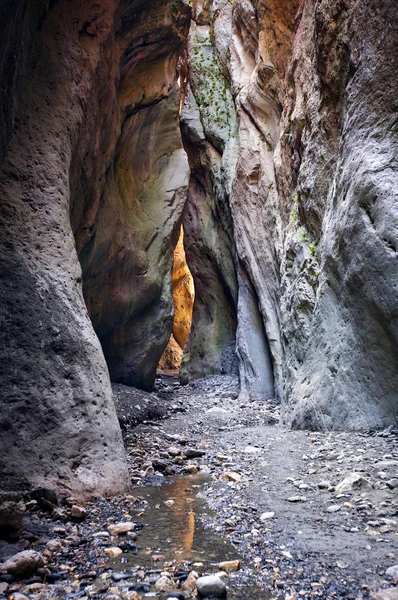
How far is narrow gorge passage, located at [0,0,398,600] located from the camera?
3.25 m

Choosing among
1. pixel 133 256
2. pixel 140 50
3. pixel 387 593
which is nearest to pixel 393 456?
pixel 387 593

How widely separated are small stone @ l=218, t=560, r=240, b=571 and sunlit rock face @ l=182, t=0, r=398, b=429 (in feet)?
11.1

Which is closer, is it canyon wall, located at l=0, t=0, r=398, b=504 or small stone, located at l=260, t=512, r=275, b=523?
small stone, located at l=260, t=512, r=275, b=523

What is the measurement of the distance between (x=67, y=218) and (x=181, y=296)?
2943cm

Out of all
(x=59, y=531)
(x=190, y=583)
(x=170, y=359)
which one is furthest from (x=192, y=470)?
(x=170, y=359)

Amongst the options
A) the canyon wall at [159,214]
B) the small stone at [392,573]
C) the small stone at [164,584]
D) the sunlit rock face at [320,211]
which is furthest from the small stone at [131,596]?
the sunlit rock face at [320,211]

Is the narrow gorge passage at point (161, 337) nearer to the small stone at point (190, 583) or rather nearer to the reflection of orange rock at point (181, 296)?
the small stone at point (190, 583)

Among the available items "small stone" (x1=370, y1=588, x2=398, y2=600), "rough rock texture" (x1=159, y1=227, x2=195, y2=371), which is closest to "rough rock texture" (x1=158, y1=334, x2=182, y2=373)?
"rough rock texture" (x1=159, y1=227, x2=195, y2=371)

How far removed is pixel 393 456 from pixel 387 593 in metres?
2.41

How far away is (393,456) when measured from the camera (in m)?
4.66

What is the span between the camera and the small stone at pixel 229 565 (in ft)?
9.97

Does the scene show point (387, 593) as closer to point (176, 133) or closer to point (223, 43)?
point (176, 133)

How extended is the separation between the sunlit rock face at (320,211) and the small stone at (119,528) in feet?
11.6

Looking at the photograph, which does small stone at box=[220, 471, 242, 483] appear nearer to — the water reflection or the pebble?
the water reflection
